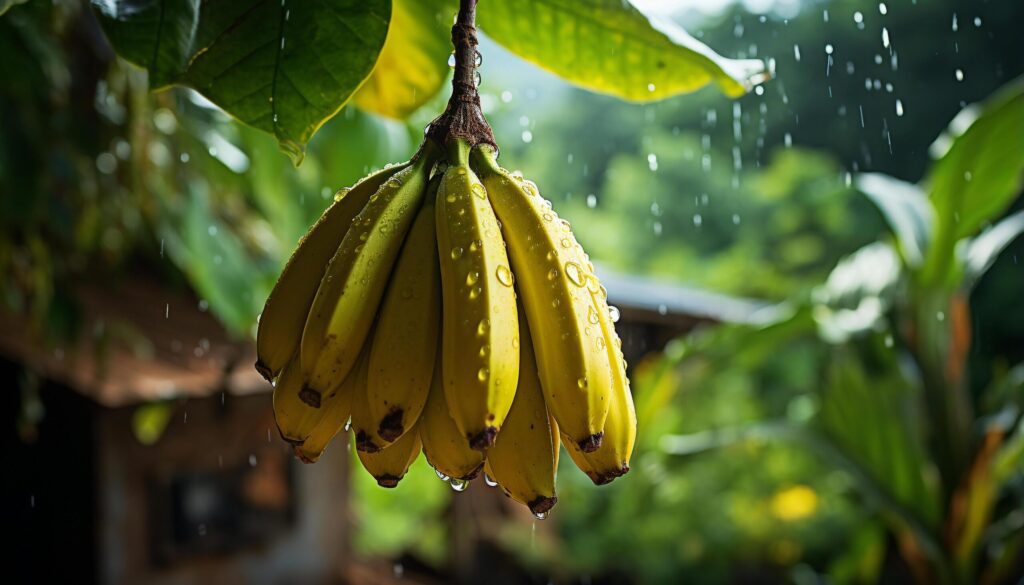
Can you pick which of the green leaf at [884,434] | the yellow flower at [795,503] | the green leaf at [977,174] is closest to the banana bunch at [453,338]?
the green leaf at [977,174]

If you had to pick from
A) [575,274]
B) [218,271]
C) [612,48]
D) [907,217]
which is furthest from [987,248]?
[575,274]

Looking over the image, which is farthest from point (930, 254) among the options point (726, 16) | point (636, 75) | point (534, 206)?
point (726, 16)

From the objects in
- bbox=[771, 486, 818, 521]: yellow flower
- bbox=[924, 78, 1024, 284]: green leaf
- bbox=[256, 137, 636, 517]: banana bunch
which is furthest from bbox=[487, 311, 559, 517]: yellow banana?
bbox=[771, 486, 818, 521]: yellow flower

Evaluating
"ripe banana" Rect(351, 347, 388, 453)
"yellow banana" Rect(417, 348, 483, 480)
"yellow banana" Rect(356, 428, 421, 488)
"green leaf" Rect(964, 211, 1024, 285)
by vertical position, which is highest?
"ripe banana" Rect(351, 347, 388, 453)

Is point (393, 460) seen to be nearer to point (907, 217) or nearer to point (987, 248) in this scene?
point (907, 217)

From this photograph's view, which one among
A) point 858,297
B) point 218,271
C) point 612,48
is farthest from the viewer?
point 858,297

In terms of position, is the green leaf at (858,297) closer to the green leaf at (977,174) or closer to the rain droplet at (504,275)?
the green leaf at (977,174)

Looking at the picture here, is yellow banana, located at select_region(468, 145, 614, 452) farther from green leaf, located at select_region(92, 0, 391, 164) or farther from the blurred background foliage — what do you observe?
the blurred background foliage
